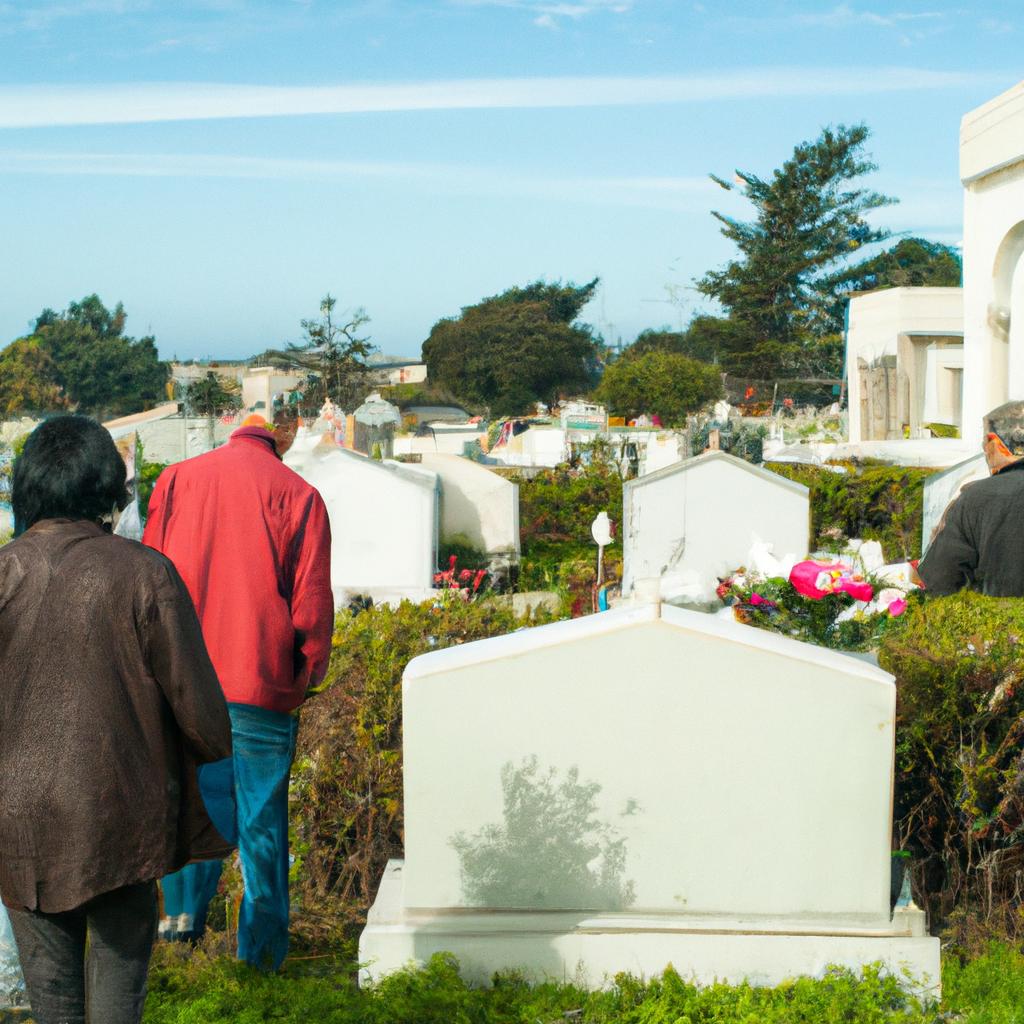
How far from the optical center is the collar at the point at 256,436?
11.5 feet

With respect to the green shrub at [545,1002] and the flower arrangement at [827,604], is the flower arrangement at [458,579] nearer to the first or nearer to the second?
the flower arrangement at [827,604]

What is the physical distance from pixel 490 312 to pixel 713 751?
6817 cm

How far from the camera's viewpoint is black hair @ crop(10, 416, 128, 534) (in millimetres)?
2355

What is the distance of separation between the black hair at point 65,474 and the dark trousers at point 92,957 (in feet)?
2.30

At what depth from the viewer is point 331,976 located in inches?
130

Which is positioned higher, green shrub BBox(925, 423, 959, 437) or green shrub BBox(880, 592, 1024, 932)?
green shrub BBox(925, 423, 959, 437)

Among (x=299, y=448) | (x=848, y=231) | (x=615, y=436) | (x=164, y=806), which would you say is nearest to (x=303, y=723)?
(x=164, y=806)

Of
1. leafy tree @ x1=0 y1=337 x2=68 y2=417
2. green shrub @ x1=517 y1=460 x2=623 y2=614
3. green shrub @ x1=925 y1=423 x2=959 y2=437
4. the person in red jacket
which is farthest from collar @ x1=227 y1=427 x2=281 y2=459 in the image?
leafy tree @ x1=0 y1=337 x2=68 y2=417

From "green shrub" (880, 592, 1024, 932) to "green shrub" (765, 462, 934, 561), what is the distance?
8.71 meters

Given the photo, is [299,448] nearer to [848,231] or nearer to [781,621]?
[781,621]

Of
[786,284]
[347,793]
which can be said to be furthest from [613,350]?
[347,793]

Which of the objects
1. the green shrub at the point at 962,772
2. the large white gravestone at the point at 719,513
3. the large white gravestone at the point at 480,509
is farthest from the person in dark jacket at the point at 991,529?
the large white gravestone at the point at 480,509

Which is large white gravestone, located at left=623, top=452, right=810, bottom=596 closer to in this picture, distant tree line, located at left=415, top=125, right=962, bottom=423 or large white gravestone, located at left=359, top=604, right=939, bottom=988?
large white gravestone, located at left=359, top=604, right=939, bottom=988

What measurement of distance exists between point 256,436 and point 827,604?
6.39 feet
